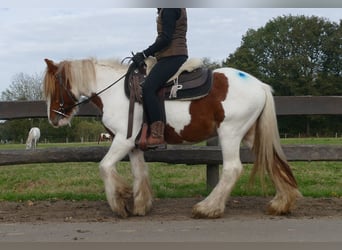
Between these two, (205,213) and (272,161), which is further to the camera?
(272,161)

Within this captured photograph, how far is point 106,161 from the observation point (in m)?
5.23

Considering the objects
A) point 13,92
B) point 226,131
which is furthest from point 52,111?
point 13,92

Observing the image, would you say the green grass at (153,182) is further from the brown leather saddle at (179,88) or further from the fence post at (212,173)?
the brown leather saddle at (179,88)

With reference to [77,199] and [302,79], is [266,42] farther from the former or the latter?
[77,199]

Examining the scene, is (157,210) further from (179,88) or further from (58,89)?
(58,89)

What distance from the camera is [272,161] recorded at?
17.7ft

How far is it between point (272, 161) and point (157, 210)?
4.92 ft

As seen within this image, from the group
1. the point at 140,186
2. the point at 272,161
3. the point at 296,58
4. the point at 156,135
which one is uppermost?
the point at 296,58

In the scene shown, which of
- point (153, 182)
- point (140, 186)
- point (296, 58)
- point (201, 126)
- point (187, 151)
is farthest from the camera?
point (296, 58)

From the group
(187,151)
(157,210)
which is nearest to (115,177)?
(157,210)

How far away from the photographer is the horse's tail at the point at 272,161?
17.4 feet

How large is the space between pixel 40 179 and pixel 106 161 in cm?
421

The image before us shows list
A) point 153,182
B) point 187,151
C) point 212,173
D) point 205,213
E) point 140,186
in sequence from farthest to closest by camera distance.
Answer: point 153,182 → point 212,173 → point 187,151 → point 140,186 → point 205,213

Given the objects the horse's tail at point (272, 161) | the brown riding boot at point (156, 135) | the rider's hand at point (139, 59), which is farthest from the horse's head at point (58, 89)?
the horse's tail at point (272, 161)
